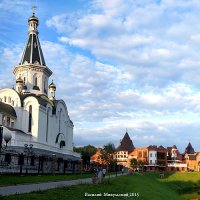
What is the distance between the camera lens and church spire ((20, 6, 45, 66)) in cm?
7238

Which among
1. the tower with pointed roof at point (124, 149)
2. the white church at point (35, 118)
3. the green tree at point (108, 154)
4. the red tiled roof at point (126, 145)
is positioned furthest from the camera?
the red tiled roof at point (126, 145)

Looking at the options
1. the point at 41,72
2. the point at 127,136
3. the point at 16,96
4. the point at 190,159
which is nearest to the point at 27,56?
the point at 41,72

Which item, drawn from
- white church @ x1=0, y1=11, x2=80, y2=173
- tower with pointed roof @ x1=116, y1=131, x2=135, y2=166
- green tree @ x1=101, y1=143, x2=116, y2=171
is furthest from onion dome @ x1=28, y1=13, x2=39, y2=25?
tower with pointed roof @ x1=116, y1=131, x2=135, y2=166

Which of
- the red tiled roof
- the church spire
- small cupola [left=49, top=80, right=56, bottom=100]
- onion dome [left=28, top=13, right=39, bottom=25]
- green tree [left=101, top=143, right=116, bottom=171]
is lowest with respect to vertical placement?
green tree [left=101, top=143, right=116, bottom=171]

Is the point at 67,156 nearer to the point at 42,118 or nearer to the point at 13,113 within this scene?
the point at 42,118

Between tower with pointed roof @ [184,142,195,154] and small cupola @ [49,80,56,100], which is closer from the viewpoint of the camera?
small cupola @ [49,80,56,100]

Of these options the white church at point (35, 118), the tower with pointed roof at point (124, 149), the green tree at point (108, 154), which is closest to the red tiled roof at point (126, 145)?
the tower with pointed roof at point (124, 149)

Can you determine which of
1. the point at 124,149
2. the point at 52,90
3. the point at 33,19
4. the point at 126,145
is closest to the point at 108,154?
the point at 52,90

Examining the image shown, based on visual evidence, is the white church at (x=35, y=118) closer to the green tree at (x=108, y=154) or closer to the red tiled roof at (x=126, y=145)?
the green tree at (x=108, y=154)

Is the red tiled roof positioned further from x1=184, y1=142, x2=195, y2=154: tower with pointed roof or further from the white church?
the white church

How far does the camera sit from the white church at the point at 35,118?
51719mm

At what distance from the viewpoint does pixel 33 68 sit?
71500 mm

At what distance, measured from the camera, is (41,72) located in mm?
72125

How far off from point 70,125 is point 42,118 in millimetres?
15090
